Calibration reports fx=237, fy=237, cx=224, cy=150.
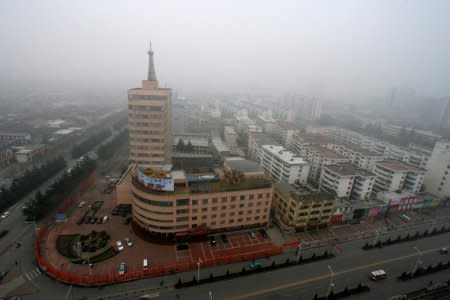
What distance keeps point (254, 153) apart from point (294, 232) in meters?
45.4

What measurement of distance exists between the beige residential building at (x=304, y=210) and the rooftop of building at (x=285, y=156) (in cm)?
1325

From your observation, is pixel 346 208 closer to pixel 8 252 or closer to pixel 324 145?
pixel 324 145

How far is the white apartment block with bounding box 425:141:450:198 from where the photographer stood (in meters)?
63.8

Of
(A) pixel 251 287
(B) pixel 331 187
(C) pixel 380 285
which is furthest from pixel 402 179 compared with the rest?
(A) pixel 251 287

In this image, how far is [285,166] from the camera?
64312mm

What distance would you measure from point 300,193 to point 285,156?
64.2 ft

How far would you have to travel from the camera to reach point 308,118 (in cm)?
18400

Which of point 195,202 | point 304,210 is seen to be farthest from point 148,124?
point 304,210

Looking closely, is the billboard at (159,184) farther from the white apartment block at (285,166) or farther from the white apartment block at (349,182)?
the white apartment block at (349,182)

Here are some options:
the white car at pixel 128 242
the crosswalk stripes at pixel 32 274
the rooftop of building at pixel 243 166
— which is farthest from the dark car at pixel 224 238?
the crosswalk stripes at pixel 32 274

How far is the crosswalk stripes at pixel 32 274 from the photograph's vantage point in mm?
35134

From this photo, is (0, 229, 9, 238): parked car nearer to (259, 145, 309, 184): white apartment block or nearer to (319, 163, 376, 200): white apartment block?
(259, 145, 309, 184): white apartment block

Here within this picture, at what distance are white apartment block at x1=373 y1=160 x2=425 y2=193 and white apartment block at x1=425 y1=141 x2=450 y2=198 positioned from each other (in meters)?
5.87

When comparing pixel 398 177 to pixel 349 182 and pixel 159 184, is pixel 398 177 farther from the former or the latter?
pixel 159 184
